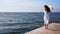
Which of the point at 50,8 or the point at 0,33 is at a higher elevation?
the point at 50,8

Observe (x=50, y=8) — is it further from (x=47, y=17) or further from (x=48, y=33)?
(x=48, y=33)

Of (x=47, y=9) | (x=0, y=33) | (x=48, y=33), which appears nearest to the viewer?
(x=48, y=33)

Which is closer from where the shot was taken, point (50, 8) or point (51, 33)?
point (51, 33)

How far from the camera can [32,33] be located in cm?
1003

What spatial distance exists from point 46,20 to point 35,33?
1.64 meters

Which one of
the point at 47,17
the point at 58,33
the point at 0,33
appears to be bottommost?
the point at 0,33

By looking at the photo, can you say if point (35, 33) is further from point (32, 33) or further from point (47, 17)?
point (47, 17)

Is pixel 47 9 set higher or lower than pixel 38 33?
higher

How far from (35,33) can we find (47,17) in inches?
65.5

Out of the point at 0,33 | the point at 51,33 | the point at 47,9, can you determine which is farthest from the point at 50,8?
the point at 0,33

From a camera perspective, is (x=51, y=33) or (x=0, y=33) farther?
(x=0, y=33)

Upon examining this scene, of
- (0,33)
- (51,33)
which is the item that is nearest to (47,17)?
(51,33)

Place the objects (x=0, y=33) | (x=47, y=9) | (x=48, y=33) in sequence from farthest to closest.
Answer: (x=0, y=33) → (x=47, y=9) → (x=48, y=33)

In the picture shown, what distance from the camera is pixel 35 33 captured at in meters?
10.0
